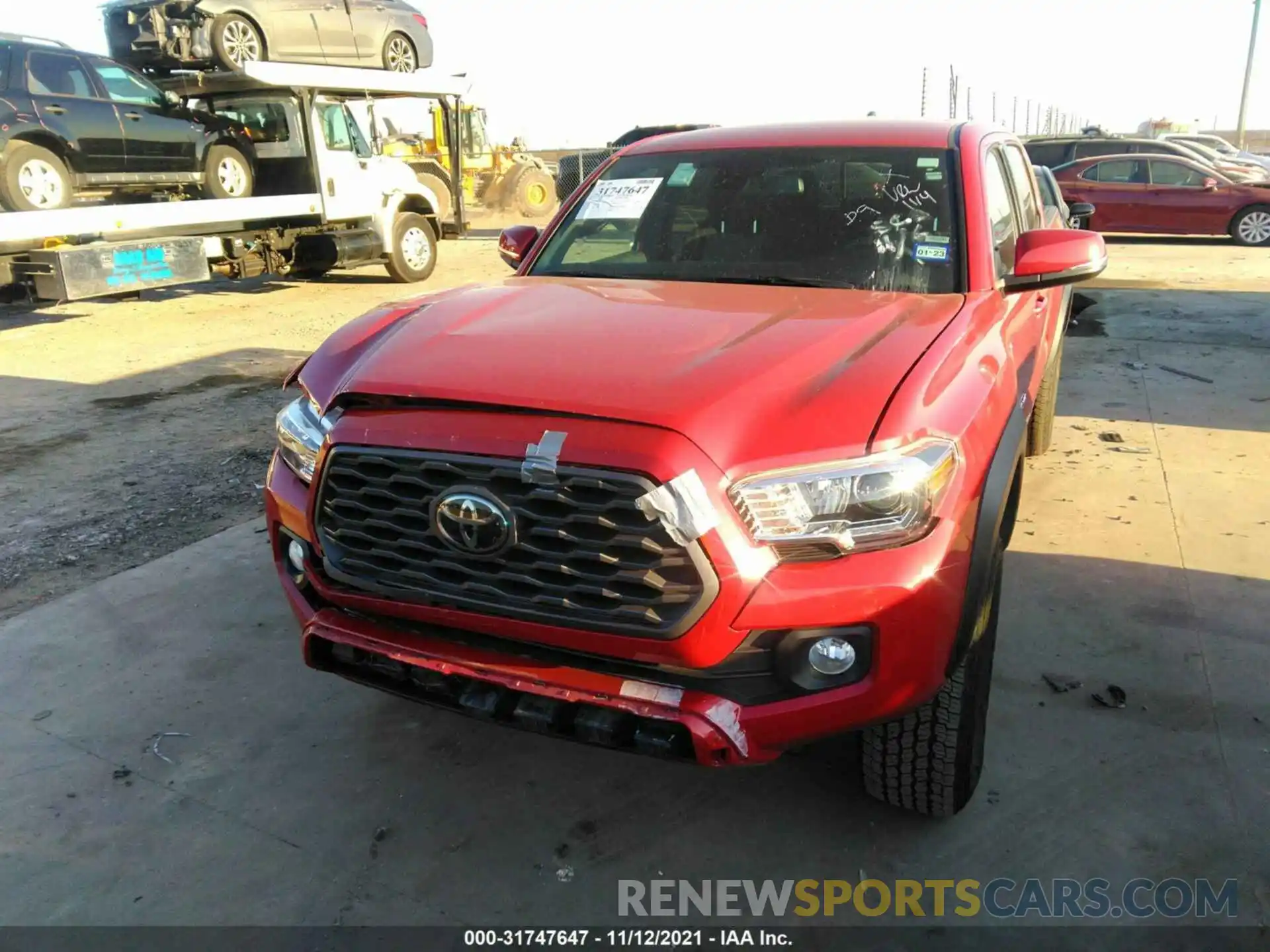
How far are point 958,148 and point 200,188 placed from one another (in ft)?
32.5

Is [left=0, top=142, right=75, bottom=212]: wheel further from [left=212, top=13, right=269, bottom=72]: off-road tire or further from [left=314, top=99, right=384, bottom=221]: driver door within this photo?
[left=314, top=99, right=384, bottom=221]: driver door

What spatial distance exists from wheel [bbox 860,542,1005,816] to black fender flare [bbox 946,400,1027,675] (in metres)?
0.08

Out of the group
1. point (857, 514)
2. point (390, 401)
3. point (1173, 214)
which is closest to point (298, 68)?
point (390, 401)

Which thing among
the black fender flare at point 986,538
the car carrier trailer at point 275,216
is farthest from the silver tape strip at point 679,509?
the car carrier trailer at point 275,216

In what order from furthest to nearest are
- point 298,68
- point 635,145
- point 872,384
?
1. point 298,68
2. point 635,145
3. point 872,384

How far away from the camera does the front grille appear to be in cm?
201

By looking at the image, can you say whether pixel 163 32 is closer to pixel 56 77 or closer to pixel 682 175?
pixel 56 77

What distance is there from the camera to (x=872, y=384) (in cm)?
222

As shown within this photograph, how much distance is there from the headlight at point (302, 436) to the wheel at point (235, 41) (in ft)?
30.9

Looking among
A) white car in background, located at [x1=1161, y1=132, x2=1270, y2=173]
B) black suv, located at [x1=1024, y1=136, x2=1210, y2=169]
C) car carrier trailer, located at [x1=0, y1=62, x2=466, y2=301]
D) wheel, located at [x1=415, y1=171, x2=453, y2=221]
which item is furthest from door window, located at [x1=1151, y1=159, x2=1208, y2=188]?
wheel, located at [x1=415, y1=171, x2=453, y2=221]

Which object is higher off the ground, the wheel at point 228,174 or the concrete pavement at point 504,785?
the wheel at point 228,174

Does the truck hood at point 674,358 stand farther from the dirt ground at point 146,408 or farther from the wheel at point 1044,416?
the dirt ground at point 146,408

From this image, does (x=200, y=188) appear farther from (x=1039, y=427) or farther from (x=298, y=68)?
(x=1039, y=427)

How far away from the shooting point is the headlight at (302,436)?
2.52 metres
